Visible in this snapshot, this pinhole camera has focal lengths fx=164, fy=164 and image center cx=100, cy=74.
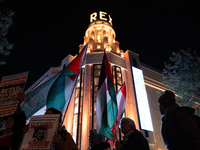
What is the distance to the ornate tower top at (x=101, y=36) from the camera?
901 inches

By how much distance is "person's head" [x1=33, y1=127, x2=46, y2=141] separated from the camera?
2247 millimetres

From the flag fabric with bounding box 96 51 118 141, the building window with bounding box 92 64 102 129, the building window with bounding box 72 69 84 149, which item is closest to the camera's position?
the flag fabric with bounding box 96 51 118 141

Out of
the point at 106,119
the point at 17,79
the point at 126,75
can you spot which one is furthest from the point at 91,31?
the point at 17,79

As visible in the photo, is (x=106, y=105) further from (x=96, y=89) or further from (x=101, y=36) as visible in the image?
(x=101, y=36)

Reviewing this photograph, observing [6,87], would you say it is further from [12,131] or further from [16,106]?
[12,131]

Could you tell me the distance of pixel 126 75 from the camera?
65.9 feet

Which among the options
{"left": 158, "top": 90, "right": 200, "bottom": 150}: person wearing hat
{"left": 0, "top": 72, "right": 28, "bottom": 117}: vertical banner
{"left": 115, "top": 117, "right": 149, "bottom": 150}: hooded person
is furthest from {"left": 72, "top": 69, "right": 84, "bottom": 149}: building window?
{"left": 158, "top": 90, "right": 200, "bottom": 150}: person wearing hat

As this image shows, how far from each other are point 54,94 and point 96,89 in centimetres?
1271

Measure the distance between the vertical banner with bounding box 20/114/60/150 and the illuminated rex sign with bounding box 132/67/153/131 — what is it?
50.3 feet

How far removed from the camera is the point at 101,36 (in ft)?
79.9

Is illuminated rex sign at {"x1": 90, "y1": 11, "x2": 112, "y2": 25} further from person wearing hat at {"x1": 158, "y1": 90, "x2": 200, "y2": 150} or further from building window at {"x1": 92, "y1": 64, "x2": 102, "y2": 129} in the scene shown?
person wearing hat at {"x1": 158, "y1": 90, "x2": 200, "y2": 150}

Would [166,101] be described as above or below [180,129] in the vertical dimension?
above

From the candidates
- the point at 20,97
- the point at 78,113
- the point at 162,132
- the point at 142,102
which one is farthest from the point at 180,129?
the point at 142,102

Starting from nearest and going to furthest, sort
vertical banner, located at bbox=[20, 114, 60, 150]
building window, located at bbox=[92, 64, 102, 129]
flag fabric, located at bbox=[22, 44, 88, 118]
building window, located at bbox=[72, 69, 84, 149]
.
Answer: vertical banner, located at bbox=[20, 114, 60, 150]
flag fabric, located at bbox=[22, 44, 88, 118]
building window, located at bbox=[72, 69, 84, 149]
building window, located at bbox=[92, 64, 102, 129]
